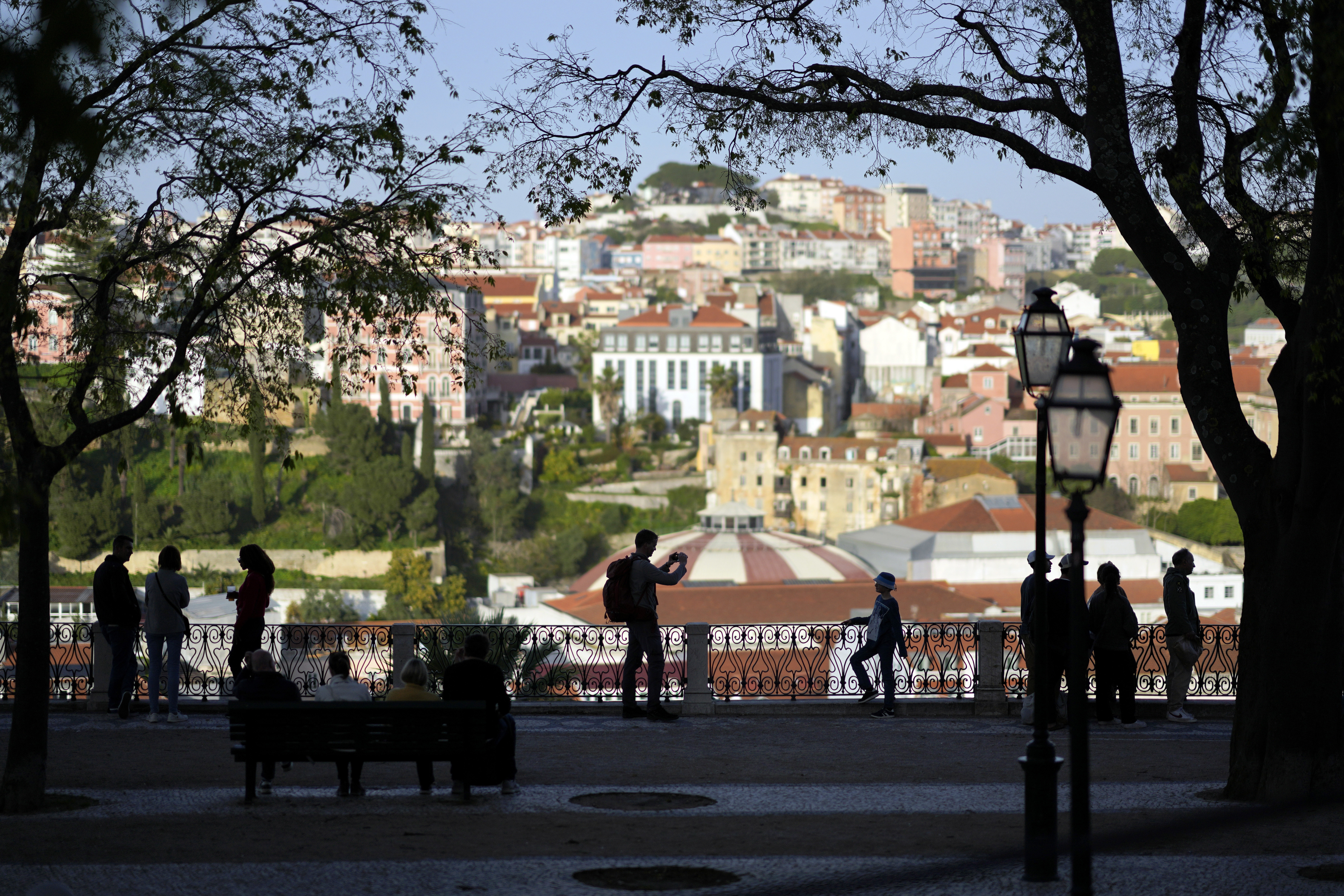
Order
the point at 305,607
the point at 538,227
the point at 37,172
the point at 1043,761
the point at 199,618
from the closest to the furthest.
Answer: the point at 1043,761, the point at 37,172, the point at 199,618, the point at 305,607, the point at 538,227

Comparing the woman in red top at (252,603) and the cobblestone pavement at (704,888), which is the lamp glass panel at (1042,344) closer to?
the cobblestone pavement at (704,888)

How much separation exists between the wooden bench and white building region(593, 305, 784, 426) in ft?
332

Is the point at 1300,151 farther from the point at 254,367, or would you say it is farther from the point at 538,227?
the point at 538,227

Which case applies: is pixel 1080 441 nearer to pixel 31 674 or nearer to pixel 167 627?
pixel 31 674

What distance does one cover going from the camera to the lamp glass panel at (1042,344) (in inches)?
354

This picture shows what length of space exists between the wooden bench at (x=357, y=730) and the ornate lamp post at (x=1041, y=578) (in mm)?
2991

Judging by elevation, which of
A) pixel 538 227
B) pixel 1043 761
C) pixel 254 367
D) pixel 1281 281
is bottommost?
pixel 1043 761

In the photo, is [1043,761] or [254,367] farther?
[254,367]

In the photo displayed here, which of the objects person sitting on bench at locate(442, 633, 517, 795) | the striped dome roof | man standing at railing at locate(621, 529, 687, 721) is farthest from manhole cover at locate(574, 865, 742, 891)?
the striped dome roof

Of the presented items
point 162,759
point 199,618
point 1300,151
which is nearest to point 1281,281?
point 1300,151

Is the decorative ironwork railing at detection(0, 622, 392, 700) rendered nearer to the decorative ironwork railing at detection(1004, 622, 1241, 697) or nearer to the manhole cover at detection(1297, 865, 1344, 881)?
the decorative ironwork railing at detection(1004, 622, 1241, 697)

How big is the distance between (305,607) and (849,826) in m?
63.5

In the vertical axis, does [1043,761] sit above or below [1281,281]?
below

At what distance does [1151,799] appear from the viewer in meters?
8.75
